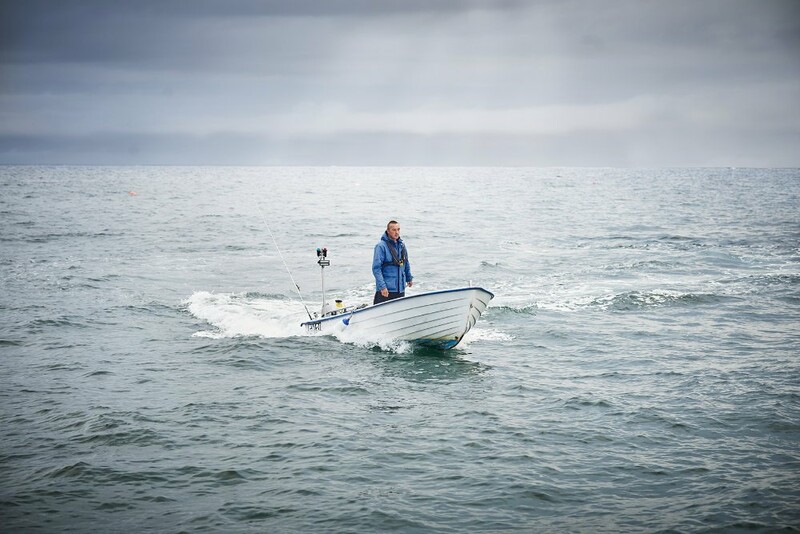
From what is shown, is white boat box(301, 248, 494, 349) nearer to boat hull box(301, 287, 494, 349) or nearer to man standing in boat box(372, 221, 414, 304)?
boat hull box(301, 287, 494, 349)

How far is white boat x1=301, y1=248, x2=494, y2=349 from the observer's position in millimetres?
15336

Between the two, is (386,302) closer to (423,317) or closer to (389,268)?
(423,317)

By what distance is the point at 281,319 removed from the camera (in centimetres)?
1942

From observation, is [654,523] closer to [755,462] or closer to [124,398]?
[755,462]

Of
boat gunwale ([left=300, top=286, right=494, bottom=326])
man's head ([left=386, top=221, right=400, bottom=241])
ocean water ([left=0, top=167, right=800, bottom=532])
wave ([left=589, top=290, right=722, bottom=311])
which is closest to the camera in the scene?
ocean water ([left=0, top=167, right=800, bottom=532])

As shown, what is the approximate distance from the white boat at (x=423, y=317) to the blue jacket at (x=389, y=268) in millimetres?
710

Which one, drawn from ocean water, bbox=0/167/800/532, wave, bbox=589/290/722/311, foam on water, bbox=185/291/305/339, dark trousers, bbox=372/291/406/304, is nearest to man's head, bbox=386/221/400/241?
dark trousers, bbox=372/291/406/304

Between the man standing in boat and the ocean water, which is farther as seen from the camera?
the man standing in boat

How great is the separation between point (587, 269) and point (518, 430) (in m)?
18.2

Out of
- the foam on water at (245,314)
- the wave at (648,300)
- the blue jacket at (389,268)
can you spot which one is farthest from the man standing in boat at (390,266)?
the wave at (648,300)

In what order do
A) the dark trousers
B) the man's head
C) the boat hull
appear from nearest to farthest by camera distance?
the boat hull, the man's head, the dark trousers

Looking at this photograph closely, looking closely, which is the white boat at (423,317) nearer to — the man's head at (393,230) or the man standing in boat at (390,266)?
the man standing in boat at (390,266)

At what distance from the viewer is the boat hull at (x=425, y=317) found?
50.3ft

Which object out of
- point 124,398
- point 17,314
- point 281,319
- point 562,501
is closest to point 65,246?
point 17,314
